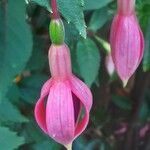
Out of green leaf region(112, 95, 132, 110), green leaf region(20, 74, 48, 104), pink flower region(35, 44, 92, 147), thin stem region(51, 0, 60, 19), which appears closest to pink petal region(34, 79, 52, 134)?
pink flower region(35, 44, 92, 147)

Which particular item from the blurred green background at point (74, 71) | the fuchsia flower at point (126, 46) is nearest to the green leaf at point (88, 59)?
the blurred green background at point (74, 71)

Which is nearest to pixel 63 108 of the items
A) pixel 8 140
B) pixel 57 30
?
pixel 57 30

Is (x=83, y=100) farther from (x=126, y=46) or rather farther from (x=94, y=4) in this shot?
(x=94, y=4)

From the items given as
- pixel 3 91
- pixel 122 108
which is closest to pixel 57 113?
pixel 3 91

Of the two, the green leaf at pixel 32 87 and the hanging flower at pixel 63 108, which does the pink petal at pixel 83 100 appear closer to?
the hanging flower at pixel 63 108

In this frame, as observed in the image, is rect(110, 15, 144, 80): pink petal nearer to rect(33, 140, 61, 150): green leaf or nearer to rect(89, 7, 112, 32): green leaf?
rect(89, 7, 112, 32): green leaf

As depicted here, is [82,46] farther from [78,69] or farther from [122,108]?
[122,108]
